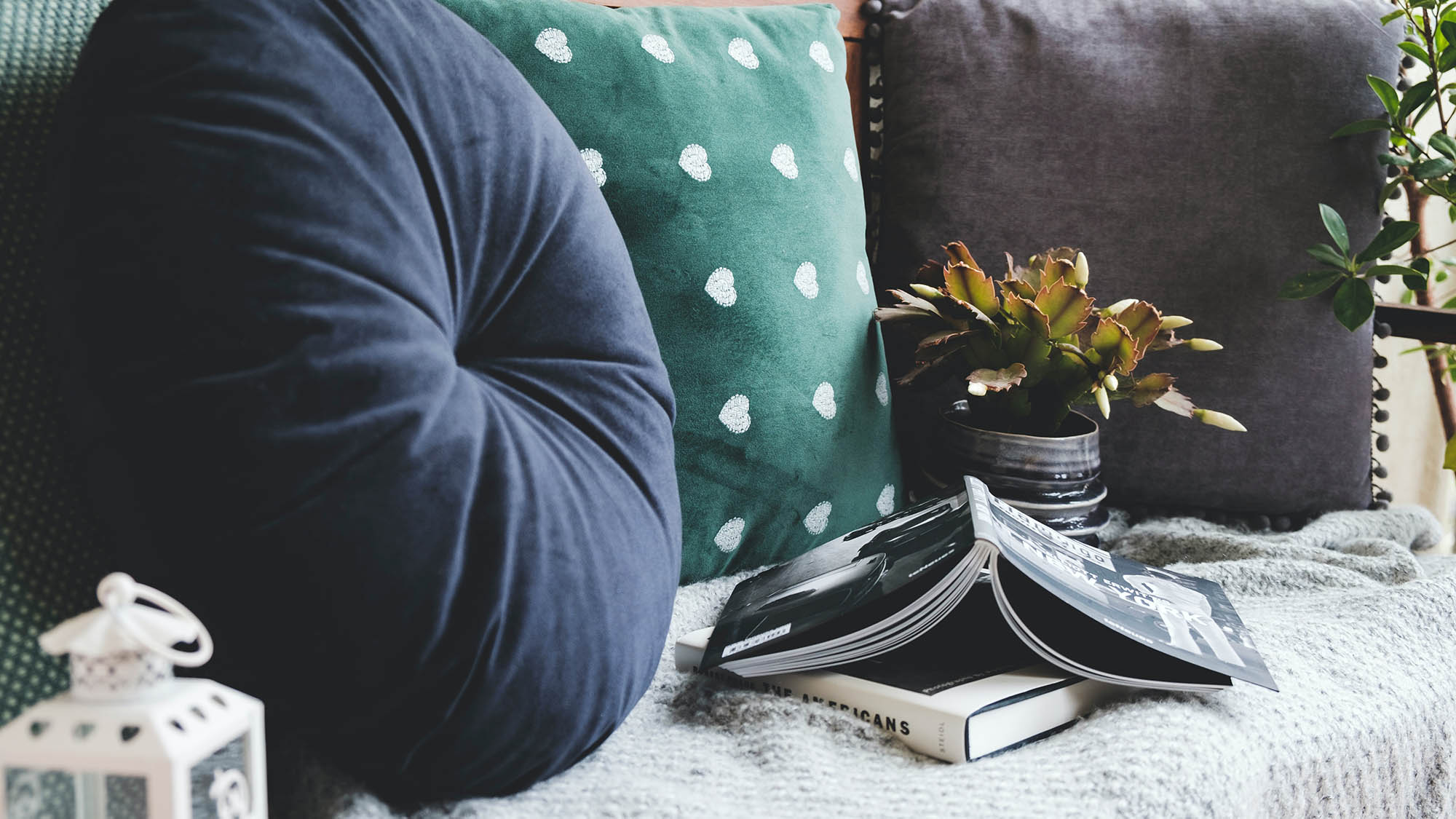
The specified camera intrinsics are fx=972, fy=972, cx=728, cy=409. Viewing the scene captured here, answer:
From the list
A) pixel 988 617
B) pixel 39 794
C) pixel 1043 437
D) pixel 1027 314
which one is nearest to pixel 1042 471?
pixel 1043 437

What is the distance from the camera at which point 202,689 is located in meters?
0.31

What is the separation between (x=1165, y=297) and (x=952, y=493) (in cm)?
45

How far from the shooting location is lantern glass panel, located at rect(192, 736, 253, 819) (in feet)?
1.05

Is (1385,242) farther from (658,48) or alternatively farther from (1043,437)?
(658,48)

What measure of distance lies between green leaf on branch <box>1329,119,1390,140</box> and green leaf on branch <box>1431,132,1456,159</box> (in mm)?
43

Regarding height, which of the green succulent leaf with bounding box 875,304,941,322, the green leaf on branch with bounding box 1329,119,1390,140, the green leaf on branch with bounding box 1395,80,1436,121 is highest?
the green leaf on branch with bounding box 1395,80,1436,121

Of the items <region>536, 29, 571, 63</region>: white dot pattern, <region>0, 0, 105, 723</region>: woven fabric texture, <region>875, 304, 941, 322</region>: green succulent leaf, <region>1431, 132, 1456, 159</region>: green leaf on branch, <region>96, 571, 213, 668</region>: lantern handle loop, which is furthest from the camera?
<region>1431, 132, 1456, 159</region>: green leaf on branch

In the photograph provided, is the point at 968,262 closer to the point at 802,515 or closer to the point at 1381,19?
the point at 802,515

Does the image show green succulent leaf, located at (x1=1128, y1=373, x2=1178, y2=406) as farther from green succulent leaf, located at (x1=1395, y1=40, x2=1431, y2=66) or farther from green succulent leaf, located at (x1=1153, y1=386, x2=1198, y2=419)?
green succulent leaf, located at (x1=1395, y1=40, x2=1431, y2=66)

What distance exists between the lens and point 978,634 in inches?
23.9

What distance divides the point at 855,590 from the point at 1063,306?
35 centimetres

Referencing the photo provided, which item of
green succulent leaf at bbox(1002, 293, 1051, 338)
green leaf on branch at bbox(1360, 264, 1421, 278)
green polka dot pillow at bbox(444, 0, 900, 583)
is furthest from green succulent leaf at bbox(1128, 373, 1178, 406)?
green leaf on branch at bbox(1360, 264, 1421, 278)

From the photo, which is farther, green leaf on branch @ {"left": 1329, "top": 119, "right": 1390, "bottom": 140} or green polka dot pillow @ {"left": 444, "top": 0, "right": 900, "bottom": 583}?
green leaf on branch @ {"left": 1329, "top": 119, "right": 1390, "bottom": 140}

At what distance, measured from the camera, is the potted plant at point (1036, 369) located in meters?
0.80
